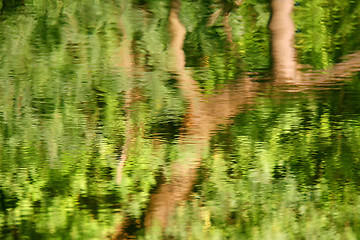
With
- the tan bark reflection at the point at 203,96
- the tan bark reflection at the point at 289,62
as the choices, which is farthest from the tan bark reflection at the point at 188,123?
the tan bark reflection at the point at 289,62

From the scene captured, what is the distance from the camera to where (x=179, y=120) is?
1.29m

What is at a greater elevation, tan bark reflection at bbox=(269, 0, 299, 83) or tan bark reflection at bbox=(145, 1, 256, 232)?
tan bark reflection at bbox=(269, 0, 299, 83)

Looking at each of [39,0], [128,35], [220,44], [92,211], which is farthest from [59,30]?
[92,211]

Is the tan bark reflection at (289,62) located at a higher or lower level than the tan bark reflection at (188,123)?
higher

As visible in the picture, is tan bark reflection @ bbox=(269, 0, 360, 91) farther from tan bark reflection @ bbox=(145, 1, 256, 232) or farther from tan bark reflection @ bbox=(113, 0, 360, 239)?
tan bark reflection @ bbox=(145, 1, 256, 232)

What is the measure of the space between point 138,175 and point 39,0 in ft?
2.08

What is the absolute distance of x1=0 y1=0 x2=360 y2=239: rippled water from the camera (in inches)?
47.4

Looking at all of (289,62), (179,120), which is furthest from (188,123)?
(289,62)

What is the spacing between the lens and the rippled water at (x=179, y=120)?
120 centimetres

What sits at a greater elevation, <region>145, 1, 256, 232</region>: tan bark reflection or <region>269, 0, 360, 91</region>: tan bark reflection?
<region>269, 0, 360, 91</region>: tan bark reflection

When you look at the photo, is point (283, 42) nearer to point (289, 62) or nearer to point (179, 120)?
point (289, 62)

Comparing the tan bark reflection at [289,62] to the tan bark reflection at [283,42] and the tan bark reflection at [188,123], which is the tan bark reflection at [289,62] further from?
the tan bark reflection at [188,123]

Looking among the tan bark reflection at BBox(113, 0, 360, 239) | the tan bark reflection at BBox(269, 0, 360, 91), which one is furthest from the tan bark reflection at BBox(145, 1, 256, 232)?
the tan bark reflection at BBox(269, 0, 360, 91)

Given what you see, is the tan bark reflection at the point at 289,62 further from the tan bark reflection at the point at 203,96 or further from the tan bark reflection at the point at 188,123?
the tan bark reflection at the point at 188,123
